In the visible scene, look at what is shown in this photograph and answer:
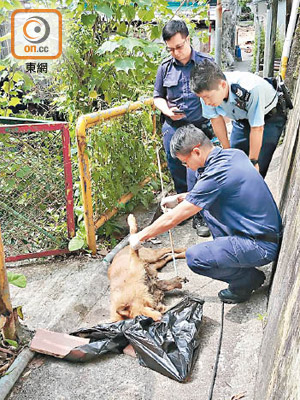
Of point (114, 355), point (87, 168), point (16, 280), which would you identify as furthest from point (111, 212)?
point (114, 355)

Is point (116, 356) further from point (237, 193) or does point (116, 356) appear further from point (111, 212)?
point (111, 212)

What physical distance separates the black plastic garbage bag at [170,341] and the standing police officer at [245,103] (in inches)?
60.1

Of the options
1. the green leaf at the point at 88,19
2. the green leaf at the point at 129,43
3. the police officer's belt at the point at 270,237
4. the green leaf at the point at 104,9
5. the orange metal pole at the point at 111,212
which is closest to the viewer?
the police officer's belt at the point at 270,237

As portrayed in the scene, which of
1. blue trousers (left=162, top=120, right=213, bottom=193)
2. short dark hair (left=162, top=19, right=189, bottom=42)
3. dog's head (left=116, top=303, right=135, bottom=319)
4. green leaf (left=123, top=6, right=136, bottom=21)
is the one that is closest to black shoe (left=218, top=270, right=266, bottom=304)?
dog's head (left=116, top=303, right=135, bottom=319)

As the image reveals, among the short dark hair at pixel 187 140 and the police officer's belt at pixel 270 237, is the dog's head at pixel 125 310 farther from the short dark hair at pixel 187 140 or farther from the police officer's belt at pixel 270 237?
the short dark hair at pixel 187 140

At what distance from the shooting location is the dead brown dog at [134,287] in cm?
334

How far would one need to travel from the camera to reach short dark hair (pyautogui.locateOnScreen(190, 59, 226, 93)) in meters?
3.34

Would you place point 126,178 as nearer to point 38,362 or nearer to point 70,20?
point 70,20

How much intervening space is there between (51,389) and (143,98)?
12.5 ft

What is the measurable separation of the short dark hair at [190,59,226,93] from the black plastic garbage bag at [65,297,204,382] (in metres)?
1.70

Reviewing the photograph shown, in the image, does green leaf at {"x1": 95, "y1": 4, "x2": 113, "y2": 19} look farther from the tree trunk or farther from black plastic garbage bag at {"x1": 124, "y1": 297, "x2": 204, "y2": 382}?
the tree trunk

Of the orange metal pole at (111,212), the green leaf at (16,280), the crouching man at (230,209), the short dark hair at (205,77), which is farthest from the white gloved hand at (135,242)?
the short dark hair at (205,77)

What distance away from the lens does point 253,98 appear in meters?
3.49

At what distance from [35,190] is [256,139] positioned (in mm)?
2229
